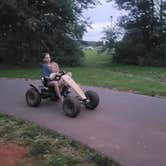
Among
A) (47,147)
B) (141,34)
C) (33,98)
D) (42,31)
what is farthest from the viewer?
(141,34)

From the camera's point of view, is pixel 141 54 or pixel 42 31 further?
pixel 141 54

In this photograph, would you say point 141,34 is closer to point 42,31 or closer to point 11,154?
point 42,31

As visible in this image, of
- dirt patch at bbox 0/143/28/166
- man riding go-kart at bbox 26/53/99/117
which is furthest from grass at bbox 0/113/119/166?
man riding go-kart at bbox 26/53/99/117

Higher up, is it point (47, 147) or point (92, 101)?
point (92, 101)

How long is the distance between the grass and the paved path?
25cm

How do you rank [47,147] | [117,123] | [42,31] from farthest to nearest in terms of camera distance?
[42,31], [117,123], [47,147]

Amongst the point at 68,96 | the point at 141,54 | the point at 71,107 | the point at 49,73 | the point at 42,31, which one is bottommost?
the point at 141,54

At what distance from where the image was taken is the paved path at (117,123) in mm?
6457

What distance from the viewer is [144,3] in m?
29.3

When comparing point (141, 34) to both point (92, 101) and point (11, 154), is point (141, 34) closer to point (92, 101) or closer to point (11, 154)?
point (92, 101)

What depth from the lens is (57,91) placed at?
973cm

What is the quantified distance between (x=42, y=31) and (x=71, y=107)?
50.2 ft

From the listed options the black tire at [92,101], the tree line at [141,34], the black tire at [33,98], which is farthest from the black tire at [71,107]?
the tree line at [141,34]

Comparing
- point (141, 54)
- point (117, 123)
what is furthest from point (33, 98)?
point (141, 54)
